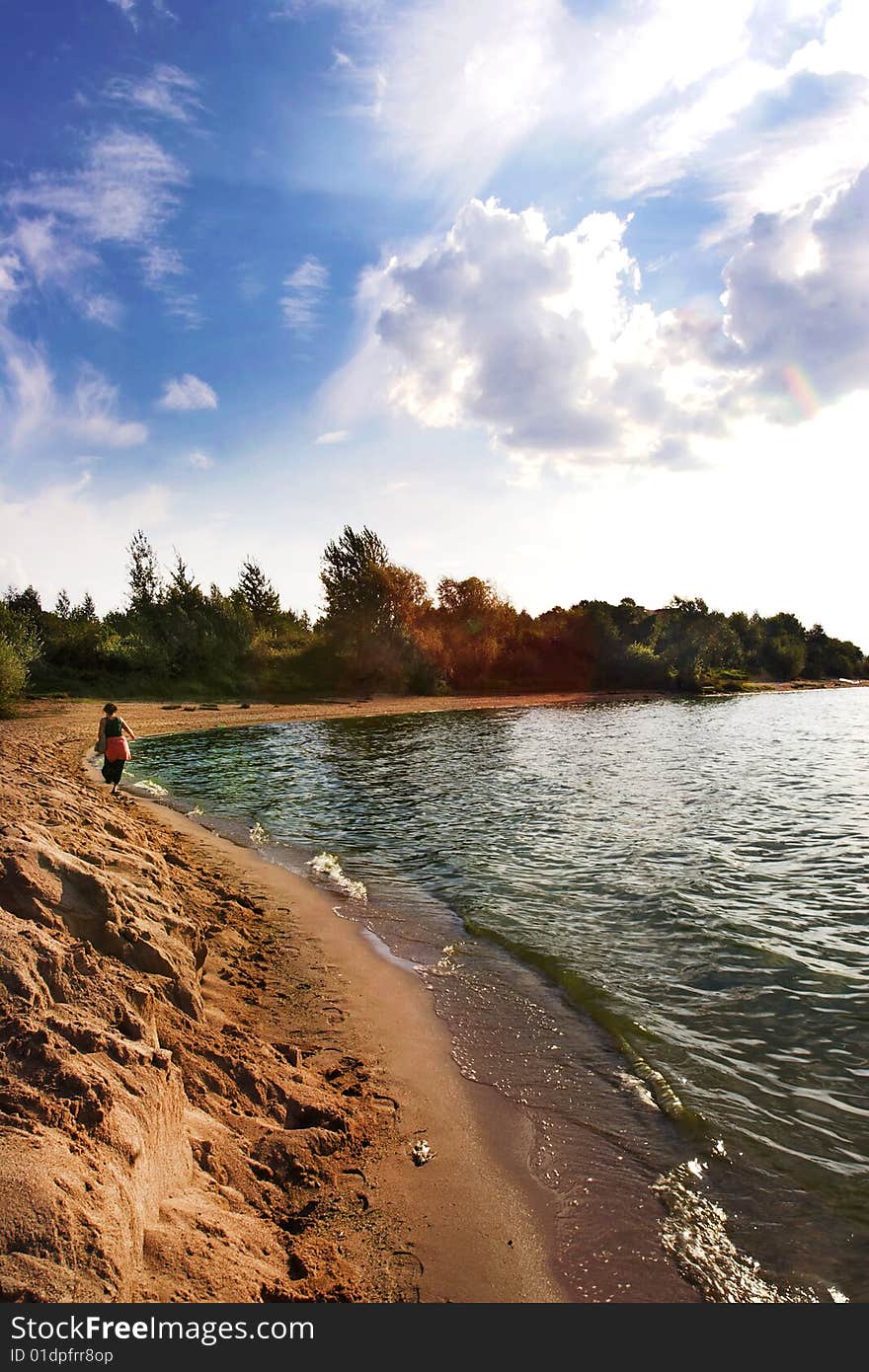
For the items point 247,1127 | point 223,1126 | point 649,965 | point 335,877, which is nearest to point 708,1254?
point 247,1127

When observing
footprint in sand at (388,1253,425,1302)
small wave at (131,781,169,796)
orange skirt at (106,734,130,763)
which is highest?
orange skirt at (106,734,130,763)

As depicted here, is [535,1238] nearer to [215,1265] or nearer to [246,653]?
[215,1265]

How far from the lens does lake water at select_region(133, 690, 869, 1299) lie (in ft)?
16.3

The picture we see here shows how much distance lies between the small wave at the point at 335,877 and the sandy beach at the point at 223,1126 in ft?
10.3

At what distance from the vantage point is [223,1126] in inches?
194

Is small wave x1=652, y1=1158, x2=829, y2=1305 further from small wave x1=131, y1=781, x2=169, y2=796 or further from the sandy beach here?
small wave x1=131, y1=781, x2=169, y2=796

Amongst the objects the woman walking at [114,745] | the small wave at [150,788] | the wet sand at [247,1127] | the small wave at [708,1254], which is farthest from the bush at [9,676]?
the small wave at [708,1254]

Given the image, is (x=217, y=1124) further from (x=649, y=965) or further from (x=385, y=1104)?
(x=649, y=965)

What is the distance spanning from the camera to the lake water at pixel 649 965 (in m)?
4.96

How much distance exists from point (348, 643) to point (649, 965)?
55.9 metres

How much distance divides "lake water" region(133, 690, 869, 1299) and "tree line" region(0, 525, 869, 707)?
29928 millimetres

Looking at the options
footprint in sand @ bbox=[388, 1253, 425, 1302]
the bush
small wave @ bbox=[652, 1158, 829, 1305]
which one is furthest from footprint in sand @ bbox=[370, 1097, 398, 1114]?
the bush

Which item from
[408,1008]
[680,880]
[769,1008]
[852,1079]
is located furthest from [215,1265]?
[680,880]

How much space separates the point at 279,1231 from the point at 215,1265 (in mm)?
820
